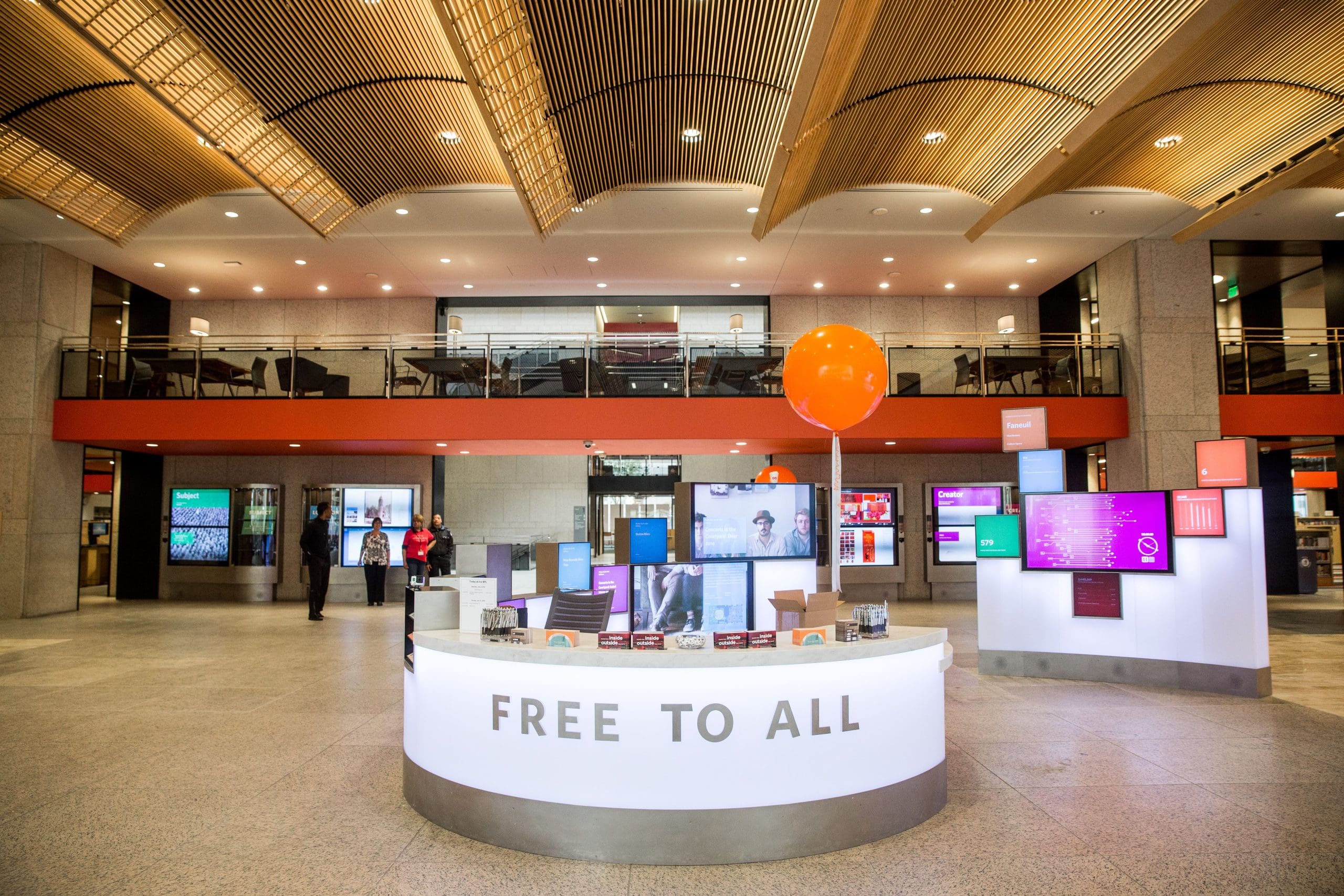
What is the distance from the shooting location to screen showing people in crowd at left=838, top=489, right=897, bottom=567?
51.2ft

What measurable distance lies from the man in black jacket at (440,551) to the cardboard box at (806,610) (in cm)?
1012

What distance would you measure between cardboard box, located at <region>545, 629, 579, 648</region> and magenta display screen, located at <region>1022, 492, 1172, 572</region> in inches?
223

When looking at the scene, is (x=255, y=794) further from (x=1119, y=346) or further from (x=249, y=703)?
(x=1119, y=346)

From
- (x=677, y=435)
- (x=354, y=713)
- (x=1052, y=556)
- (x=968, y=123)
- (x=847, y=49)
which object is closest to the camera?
(x=354, y=713)

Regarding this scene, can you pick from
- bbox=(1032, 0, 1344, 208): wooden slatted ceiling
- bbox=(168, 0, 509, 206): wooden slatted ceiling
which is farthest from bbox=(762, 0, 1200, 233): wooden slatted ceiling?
bbox=(168, 0, 509, 206): wooden slatted ceiling

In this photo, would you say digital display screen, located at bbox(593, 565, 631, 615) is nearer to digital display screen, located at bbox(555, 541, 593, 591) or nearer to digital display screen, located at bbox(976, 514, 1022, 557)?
digital display screen, located at bbox(555, 541, 593, 591)

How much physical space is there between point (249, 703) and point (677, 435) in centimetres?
745

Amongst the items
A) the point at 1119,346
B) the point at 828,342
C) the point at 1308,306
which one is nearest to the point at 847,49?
the point at 828,342

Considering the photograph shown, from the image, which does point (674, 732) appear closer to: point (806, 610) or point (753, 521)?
point (806, 610)

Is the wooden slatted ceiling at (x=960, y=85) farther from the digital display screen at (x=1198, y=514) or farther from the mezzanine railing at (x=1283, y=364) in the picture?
the mezzanine railing at (x=1283, y=364)

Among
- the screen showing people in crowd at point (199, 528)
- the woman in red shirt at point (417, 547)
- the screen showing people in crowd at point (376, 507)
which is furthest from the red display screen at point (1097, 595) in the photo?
the screen showing people in crowd at point (199, 528)

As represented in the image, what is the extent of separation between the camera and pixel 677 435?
12773 mm

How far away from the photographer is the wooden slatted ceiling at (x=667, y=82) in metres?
7.26

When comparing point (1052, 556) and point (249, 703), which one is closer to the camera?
point (249, 703)
